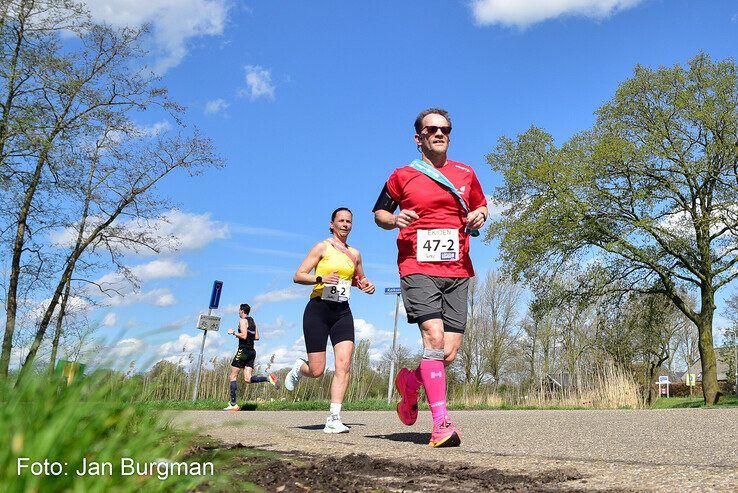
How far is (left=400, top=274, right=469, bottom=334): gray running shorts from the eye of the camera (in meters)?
4.98

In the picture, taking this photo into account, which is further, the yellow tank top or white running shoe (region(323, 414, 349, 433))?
the yellow tank top

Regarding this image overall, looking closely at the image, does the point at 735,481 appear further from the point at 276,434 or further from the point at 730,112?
the point at 730,112

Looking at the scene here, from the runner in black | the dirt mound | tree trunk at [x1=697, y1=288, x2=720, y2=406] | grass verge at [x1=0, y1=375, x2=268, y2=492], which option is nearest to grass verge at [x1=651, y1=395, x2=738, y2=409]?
tree trunk at [x1=697, y1=288, x2=720, y2=406]

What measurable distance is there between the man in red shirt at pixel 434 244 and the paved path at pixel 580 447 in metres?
0.52

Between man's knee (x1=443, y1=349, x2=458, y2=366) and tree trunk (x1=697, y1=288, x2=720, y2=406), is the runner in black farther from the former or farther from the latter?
tree trunk (x1=697, y1=288, x2=720, y2=406)

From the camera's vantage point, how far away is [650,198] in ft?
85.8

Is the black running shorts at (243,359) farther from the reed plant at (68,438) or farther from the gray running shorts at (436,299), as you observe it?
the reed plant at (68,438)

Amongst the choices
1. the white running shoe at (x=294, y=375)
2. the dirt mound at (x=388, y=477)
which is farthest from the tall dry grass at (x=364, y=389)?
the dirt mound at (x=388, y=477)

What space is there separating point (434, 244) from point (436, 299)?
42 centimetres

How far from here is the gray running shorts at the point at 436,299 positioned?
498 centimetres

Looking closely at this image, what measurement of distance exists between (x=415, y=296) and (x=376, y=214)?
846 mm

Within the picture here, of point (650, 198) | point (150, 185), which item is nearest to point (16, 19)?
point (150, 185)

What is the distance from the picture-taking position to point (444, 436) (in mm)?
4781

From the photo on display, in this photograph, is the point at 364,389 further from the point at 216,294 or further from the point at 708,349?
the point at 708,349
